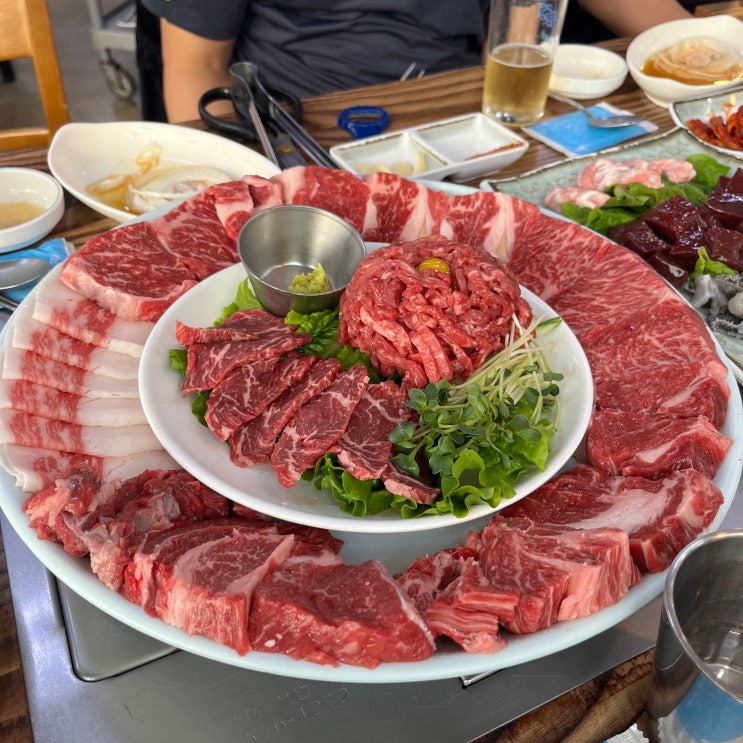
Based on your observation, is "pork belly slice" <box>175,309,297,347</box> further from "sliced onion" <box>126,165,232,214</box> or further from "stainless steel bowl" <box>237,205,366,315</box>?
"sliced onion" <box>126,165,232,214</box>

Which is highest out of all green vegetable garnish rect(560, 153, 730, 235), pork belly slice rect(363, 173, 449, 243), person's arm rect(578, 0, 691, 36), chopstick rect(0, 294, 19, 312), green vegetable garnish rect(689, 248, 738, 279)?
person's arm rect(578, 0, 691, 36)

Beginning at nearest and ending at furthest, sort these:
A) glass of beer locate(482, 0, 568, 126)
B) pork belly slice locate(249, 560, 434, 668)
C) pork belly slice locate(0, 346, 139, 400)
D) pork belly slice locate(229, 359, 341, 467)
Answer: pork belly slice locate(249, 560, 434, 668), pork belly slice locate(229, 359, 341, 467), pork belly slice locate(0, 346, 139, 400), glass of beer locate(482, 0, 568, 126)

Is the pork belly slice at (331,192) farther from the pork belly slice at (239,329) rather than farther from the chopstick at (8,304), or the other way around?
the chopstick at (8,304)

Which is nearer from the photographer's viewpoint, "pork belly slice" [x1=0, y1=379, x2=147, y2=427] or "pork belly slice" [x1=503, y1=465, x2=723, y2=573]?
"pork belly slice" [x1=503, y1=465, x2=723, y2=573]

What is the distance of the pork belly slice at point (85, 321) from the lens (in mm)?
2154

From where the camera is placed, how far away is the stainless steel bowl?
7.85ft

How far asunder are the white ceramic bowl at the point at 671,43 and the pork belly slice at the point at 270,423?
2829 mm

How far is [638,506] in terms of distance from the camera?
68.4 inches

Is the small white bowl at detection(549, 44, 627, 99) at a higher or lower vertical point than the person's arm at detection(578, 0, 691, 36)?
lower

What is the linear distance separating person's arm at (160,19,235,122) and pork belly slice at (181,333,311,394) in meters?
2.48

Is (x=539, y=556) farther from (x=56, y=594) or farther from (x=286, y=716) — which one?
(x=56, y=594)

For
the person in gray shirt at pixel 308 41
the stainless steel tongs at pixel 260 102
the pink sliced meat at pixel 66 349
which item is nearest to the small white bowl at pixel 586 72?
the person in gray shirt at pixel 308 41

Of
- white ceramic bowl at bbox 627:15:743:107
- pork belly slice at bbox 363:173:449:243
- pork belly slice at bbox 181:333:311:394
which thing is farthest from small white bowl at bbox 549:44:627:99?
pork belly slice at bbox 181:333:311:394

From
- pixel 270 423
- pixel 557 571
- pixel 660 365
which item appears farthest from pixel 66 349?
pixel 660 365
